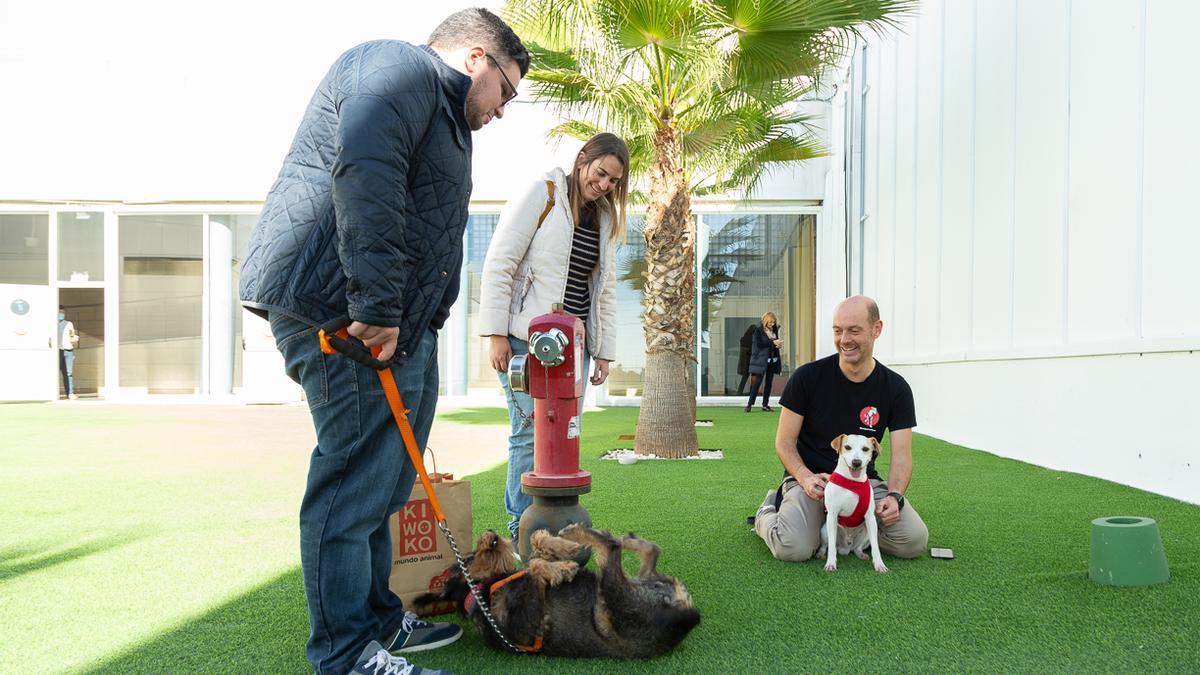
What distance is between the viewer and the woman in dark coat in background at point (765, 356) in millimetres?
14250

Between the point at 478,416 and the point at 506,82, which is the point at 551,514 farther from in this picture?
the point at 478,416

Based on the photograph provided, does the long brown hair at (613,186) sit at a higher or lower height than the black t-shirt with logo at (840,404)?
higher

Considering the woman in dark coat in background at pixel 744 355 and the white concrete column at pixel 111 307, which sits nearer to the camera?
the woman in dark coat in background at pixel 744 355

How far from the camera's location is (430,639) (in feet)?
8.32

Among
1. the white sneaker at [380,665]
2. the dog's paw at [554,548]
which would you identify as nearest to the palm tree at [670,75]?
the dog's paw at [554,548]

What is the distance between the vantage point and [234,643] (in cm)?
262

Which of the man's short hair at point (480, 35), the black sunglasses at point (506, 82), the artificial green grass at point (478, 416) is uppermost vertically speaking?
the man's short hair at point (480, 35)

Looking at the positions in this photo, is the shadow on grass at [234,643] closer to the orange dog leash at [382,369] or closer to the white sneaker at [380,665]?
the white sneaker at [380,665]

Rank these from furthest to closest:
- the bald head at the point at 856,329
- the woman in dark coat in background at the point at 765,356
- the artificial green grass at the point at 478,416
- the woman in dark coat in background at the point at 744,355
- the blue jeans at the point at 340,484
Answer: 1. the woman in dark coat in background at the point at 744,355
2. the woman in dark coat in background at the point at 765,356
3. the artificial green grass at the point at 478,416
4. the bald head at the point at 856,329
5. the blue jeans at the point at 340,484

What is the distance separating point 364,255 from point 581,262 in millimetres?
1840

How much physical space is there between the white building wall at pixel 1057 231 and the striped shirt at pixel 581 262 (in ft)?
12.2

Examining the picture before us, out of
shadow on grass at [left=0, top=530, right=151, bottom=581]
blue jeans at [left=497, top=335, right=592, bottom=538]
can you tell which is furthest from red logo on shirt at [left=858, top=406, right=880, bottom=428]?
shadow on grass at [left=0, top=530, right=151, bottom=581]

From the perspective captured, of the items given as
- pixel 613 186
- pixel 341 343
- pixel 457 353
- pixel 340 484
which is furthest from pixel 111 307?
pixel 341 343

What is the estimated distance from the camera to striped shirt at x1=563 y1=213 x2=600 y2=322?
3.62m
